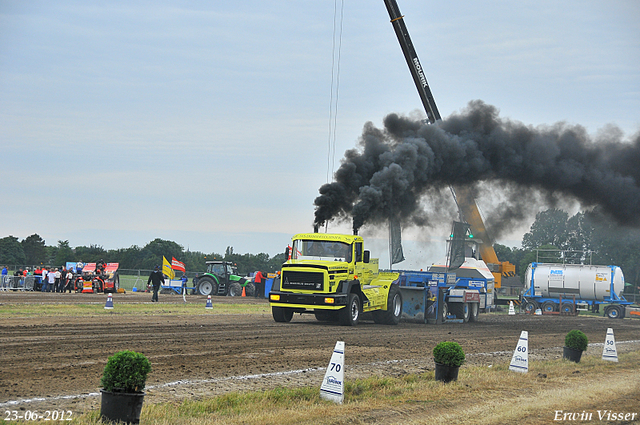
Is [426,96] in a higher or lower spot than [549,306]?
higher

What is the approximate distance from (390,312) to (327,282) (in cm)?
411

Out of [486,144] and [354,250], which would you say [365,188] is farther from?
[486,144]

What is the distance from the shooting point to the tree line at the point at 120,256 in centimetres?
9144

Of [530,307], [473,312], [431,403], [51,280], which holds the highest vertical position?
[51,280]

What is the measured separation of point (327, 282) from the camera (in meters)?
20.3

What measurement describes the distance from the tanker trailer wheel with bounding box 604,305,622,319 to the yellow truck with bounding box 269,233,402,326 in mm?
24714

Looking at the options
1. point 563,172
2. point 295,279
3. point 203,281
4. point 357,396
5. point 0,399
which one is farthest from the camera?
point 203,281

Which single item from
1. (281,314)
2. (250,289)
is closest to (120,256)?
(250,289)

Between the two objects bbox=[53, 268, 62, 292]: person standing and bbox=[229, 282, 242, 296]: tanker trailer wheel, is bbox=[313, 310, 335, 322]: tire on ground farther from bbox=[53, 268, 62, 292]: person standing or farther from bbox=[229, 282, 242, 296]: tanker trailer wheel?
bbox=[53, 268, 62, 292]: person standing

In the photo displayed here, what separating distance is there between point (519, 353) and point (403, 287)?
40.5 feet

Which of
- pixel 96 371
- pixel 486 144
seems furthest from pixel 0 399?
pixel 486 144

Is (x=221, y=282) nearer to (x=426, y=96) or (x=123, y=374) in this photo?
(x=426, y=96)

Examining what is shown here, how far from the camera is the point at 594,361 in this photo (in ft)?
50.6

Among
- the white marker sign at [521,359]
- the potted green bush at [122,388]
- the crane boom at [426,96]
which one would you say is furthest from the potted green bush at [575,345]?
the crane boom at [426,96]
